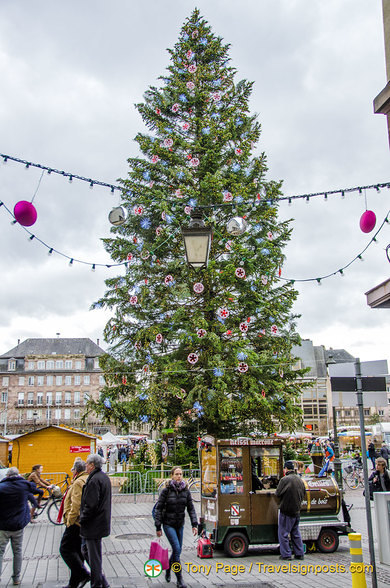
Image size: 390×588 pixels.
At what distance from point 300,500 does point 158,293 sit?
1452 centimetres

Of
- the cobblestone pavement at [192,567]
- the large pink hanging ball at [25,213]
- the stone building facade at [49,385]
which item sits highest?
the stone building facade at [49,385]

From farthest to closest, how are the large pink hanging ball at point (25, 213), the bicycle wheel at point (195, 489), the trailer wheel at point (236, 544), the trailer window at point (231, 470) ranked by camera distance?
the bicycle wheel at point (195, 489)
the trailer window at point (231, 470)
the trailer wheel at point (236, 544)
the large pink hanging ball at point (25, 213)

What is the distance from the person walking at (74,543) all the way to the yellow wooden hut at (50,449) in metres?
11.9

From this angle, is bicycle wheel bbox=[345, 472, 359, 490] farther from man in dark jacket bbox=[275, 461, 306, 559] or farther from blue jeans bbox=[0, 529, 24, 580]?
blue jeans bbox=[0, 529, 24, 580]

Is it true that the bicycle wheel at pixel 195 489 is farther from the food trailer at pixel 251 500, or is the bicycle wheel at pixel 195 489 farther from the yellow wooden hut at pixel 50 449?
the food trailer at pixel 251 500

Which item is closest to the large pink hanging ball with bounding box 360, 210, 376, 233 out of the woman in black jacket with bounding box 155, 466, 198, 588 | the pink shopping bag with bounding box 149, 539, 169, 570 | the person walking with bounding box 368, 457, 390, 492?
the person walking with bounding box 368, 457, 390, 492

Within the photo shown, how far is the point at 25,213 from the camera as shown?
A: 8625 mm

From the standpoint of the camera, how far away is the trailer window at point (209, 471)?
10.8m

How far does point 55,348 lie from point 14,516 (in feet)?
262

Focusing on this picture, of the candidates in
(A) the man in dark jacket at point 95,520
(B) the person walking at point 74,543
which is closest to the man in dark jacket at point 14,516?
(B) the person walking at point 74,543

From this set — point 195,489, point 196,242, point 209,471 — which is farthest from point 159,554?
point 195,489

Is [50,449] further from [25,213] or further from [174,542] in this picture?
[25,213]

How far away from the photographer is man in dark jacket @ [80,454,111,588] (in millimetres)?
7148

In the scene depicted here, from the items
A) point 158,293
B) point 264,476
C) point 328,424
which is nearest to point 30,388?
point 328,424
